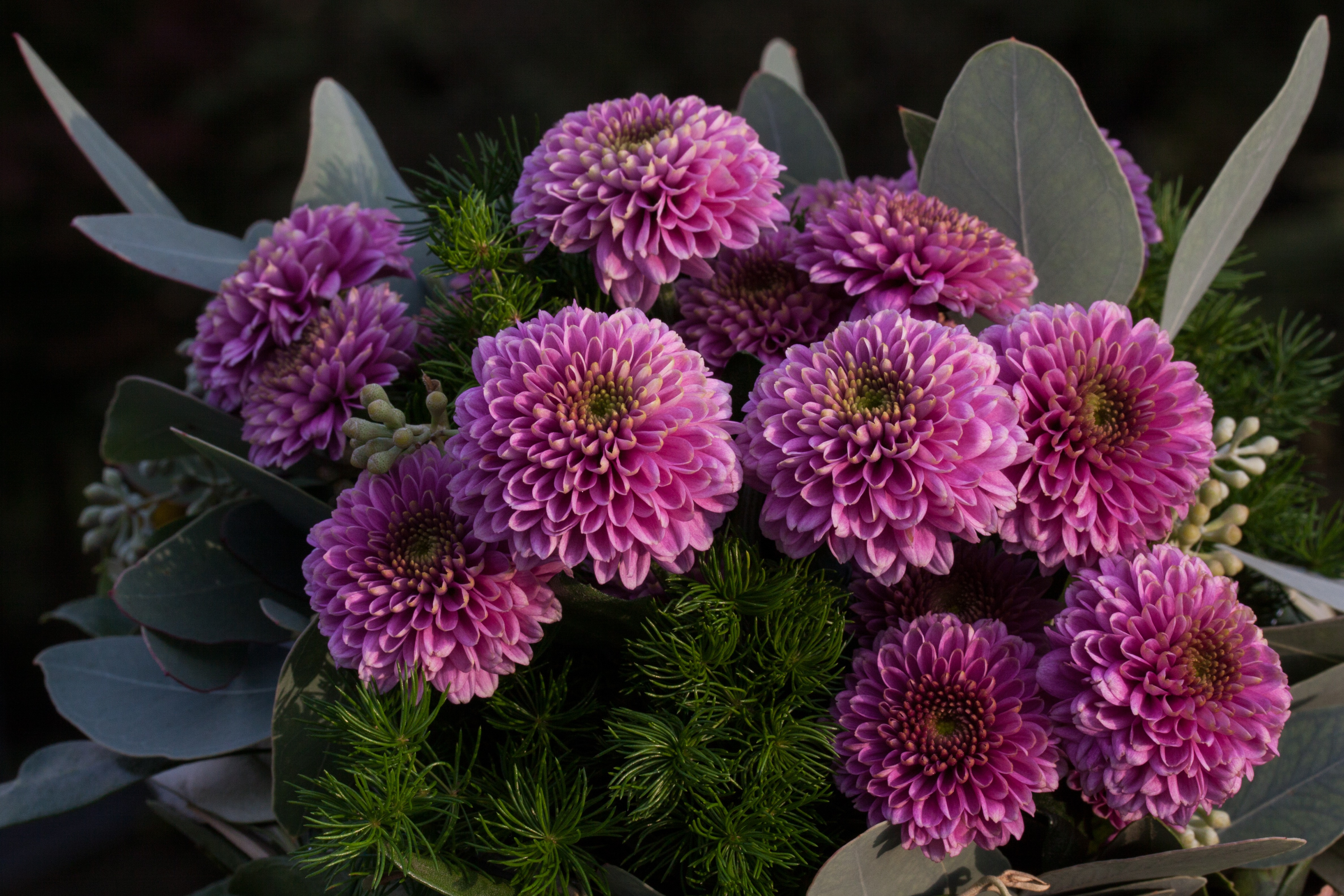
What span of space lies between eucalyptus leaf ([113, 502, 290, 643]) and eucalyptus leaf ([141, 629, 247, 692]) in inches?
0.5

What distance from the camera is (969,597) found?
446 mm

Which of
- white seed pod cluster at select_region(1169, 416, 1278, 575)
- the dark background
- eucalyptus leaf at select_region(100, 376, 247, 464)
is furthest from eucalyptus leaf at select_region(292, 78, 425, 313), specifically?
the dark background

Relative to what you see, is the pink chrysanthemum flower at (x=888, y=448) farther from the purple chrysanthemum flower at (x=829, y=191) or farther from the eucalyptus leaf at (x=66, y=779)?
the eucalyptus leaf at (x=66, y=779)

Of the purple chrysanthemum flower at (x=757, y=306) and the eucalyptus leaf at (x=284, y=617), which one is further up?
the purple chrysanthemum flower at (x=757, y=306)

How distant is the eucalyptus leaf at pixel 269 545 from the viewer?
0.55 m

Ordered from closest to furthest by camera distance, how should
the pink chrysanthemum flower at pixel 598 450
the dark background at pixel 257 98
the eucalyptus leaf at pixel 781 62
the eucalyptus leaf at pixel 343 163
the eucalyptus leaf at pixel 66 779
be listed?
1. the pink chrysanthemum flower at pixel 598 450
2. the eucalyptus leaf at pixel 66 779
3. the eucalyptus leaf at pixel 343 163
4. the eucalyptus leaf at pixel 781 62
5. the dark background at pixel 257 98

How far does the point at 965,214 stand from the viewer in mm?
489

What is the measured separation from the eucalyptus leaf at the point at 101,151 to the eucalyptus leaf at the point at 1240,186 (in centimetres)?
62

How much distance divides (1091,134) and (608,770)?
1.27 feet

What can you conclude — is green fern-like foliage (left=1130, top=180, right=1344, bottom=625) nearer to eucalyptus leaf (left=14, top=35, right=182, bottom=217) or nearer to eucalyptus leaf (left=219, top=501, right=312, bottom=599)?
eucalyptus leaf (left=219, top=501, right=312, bottom=599)

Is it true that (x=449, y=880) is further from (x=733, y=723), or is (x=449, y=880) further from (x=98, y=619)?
(x=98, y=619)

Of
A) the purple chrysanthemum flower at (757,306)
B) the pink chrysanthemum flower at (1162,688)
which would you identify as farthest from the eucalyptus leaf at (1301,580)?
the purple chrysanthemum flower at (757,306)

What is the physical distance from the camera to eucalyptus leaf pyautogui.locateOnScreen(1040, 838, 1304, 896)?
1.30 feet

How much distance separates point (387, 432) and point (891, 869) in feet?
0.91
